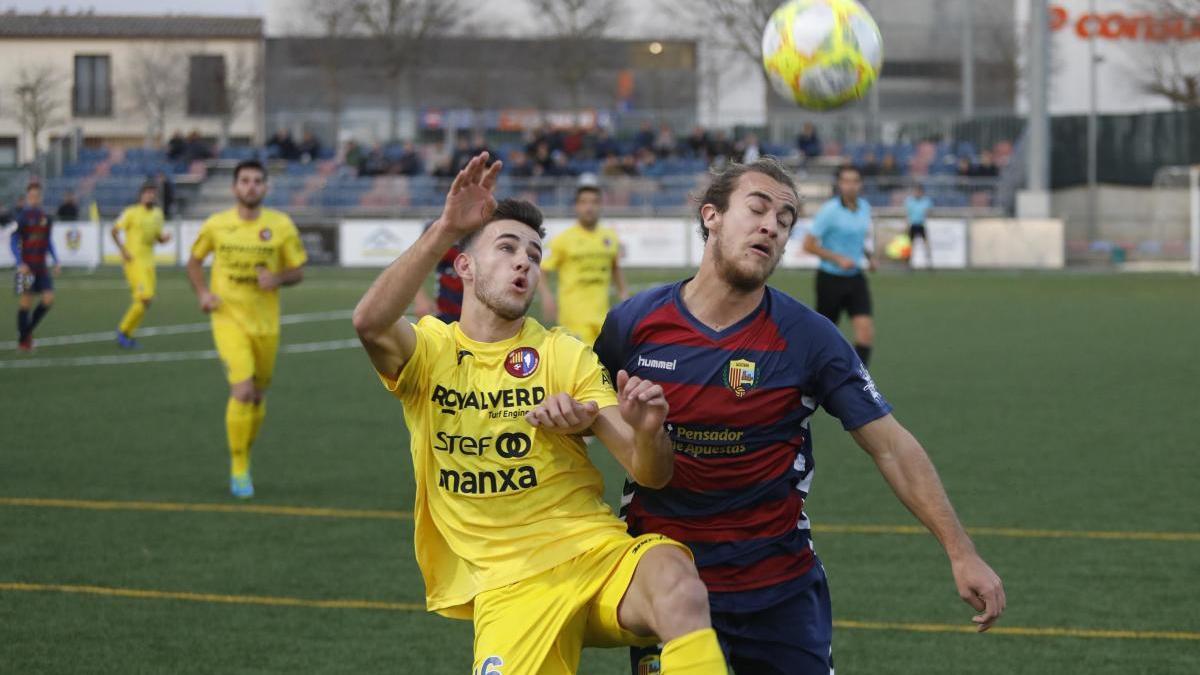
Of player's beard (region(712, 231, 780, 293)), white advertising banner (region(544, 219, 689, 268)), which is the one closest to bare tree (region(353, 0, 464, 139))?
white advertising banner (region(544, 219, 689, 268))

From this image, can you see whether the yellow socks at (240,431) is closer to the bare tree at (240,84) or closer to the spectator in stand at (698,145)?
the spectator in stand at (698,145)

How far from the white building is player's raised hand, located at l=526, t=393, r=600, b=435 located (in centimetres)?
5761

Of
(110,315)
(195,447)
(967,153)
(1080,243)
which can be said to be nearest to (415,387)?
(195,447)

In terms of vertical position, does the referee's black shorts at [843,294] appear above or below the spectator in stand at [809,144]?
below

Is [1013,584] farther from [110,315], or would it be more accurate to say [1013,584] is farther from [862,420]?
[110,315]

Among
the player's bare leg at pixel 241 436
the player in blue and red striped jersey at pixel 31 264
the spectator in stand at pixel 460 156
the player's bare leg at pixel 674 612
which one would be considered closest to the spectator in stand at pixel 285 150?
the spectator in stand at pixel 460 156

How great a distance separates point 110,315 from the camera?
26.8m

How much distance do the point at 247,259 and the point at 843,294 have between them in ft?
22.3

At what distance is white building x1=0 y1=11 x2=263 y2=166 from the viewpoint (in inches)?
2467

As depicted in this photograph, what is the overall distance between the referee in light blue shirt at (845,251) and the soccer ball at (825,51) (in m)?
9.36

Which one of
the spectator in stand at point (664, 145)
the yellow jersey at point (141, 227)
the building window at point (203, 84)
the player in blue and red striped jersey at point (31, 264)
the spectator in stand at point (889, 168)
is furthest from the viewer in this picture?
the building window at point (203, 84)

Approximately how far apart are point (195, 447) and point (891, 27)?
5603cm

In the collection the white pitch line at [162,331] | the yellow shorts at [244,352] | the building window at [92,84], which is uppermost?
the building window at [92,84]

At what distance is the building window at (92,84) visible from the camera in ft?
229
